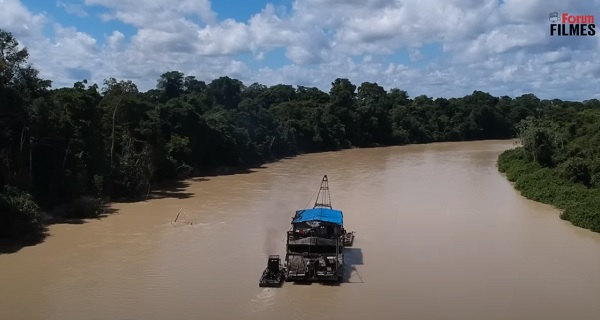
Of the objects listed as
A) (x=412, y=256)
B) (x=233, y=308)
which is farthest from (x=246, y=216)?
(x=233, y=308)

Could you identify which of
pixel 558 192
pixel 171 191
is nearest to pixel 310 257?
pixel 558 192

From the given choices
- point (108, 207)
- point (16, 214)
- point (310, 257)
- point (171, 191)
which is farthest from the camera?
point (171, 191)

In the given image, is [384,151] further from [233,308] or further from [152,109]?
[233,308]

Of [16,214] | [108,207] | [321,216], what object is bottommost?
[108,207]

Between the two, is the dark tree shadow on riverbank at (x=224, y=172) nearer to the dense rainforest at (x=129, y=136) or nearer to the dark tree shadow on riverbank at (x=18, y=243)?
the dense rainforest at (x=129, y=136)

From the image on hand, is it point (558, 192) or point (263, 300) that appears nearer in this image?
point (263, 300)

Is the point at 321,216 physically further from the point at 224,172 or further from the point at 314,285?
the point at 224,172

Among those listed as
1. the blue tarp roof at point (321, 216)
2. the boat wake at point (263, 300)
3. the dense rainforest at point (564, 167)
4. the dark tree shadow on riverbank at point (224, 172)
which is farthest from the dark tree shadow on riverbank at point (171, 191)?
the dense rainforest at point (564, 167)

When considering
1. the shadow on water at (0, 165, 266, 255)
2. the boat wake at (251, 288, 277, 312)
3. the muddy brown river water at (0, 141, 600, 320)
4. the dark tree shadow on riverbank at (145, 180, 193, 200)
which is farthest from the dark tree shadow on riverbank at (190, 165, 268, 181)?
the boat wake at (251, 288, 277, 312)
